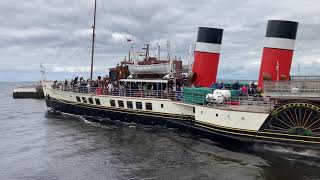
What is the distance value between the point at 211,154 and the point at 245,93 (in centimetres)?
545

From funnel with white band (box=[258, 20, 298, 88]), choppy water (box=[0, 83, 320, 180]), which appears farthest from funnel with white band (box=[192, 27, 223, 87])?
funnel with white band (box=[258, 20, 298, 88])

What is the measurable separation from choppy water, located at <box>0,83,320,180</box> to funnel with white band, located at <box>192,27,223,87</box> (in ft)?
17.4

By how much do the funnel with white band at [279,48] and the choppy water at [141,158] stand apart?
18.3 ft

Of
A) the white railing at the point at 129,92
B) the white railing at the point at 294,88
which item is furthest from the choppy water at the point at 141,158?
the white railing at the point at 294,88

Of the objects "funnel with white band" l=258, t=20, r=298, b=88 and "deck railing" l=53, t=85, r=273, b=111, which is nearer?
"deck railing" l=53, t=85, r=273, b=111

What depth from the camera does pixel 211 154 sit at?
23188 millimetres

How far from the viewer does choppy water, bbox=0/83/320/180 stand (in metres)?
19.5

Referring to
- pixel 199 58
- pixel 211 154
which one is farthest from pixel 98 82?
pixel 211 154

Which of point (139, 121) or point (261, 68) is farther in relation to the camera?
point (139, 121)

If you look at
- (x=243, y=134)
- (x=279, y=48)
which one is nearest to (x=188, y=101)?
(x=243, y=134)

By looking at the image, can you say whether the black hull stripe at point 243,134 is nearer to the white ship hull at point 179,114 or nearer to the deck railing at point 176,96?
the white ship hull at point 179,114

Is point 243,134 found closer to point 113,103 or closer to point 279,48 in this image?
point 279,48

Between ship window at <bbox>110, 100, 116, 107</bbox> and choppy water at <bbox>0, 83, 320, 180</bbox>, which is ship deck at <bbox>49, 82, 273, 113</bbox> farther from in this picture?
choppy water at <bbox>0, 83, 320, 180</bbox>

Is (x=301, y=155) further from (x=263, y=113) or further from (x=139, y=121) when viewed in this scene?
(x=139, y=121)
